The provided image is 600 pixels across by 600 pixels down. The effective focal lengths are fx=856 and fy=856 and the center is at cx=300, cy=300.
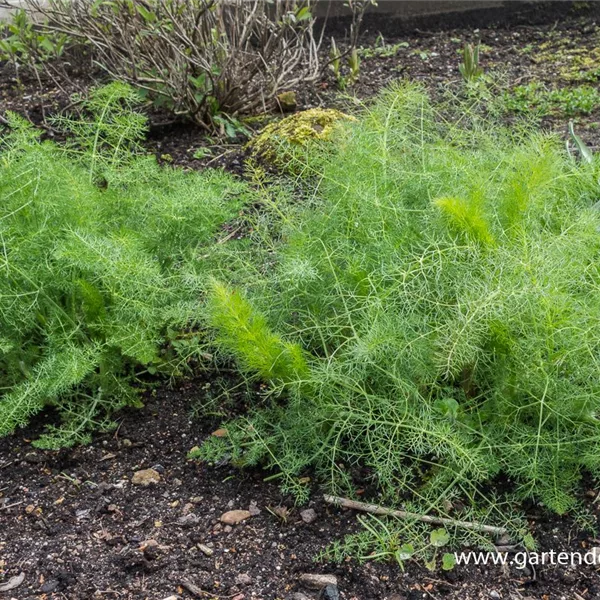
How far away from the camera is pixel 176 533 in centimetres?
246

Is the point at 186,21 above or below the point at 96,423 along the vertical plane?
above

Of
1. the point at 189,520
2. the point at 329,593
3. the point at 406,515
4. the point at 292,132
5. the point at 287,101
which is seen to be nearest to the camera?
the point at 329,593

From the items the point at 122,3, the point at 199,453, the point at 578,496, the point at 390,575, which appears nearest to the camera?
the point at 390,575

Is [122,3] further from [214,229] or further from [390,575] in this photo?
[390,575]

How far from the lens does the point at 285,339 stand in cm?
264

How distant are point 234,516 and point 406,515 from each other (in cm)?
50

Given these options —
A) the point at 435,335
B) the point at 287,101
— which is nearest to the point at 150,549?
the point at 435,335

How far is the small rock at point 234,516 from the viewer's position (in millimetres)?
2494

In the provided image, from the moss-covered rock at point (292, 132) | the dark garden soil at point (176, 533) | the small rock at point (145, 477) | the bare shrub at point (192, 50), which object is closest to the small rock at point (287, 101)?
the bare shrub at point (192, 50)

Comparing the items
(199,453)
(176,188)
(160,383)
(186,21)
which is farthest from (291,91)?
(199,453)

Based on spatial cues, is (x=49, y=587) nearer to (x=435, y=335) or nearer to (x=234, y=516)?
(x=234, y=516)

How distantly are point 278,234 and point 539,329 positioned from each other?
1.13 m

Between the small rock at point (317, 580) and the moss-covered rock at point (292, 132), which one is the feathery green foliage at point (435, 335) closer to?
the small rock at point (317, 580)

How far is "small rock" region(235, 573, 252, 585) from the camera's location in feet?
7.51
